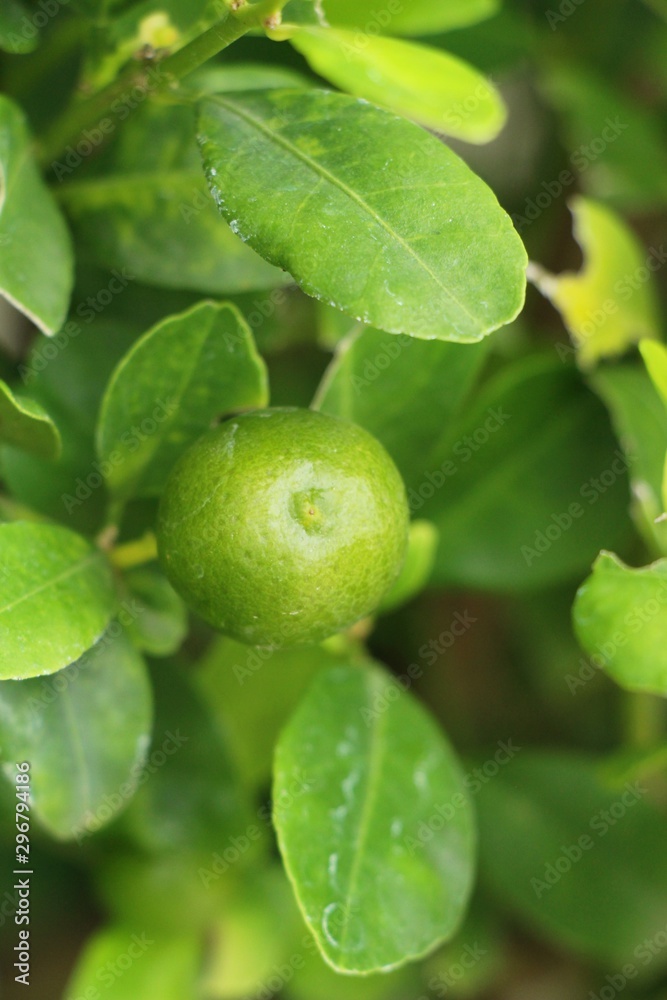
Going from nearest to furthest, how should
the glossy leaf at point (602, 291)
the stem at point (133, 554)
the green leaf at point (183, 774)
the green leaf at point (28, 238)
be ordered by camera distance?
the green leaf at point (28, 238) → the stem at point (133, 554) → the green leaf at point (183, 774) → the glossy leaf at point (602, 291)

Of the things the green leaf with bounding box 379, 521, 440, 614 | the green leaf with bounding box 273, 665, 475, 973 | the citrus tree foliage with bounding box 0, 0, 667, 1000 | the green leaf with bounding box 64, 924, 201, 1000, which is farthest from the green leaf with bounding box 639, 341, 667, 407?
the green leaf with bounding box 64, 924, 201, 1000

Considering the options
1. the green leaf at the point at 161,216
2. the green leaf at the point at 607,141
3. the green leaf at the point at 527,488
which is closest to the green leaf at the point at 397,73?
the green leaf at the point at 161,216

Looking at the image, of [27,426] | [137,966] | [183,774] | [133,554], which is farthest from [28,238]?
[137,966]

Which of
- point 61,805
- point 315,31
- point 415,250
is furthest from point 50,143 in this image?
point 61,805

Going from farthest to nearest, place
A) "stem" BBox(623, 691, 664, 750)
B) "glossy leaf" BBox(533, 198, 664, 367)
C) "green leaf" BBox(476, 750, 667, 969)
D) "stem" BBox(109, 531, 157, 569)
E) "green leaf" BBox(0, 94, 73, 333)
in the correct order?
1. "stem" BBox(623, 691, 664, 750)
2. "green leaf" BBox(476, 750, 667, 969)
3. "glossy leaf" BBox(533, 198, 664, 367)
4. "stem" BBox(109, 531, 157, 569)
5. "green leaf" BBox(0, 94, 73, 333)

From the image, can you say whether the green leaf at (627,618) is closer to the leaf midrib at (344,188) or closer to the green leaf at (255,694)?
the leaf midrib at (344,188)

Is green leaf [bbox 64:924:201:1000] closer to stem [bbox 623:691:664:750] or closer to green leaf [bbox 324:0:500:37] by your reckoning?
stem [bbox 623:691:664:750]
